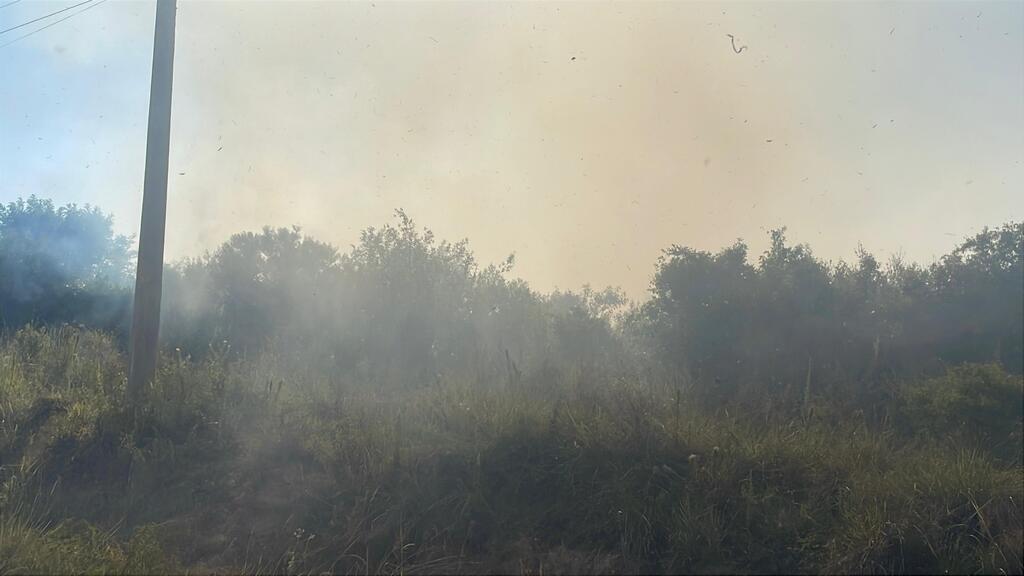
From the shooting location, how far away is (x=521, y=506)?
5539 millimetres

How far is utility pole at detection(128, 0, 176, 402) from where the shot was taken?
27.0 ft

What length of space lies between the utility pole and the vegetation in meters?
0.34

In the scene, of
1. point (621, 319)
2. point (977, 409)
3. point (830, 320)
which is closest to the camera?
point (977, 409)

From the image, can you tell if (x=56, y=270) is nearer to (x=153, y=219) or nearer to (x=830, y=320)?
(x=153, y=219)

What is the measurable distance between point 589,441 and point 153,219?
6.07 metres

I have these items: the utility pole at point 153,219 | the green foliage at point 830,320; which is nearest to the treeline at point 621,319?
the green foliage at point 830,320

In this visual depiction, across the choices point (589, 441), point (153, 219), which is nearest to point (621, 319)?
point (589, 441)

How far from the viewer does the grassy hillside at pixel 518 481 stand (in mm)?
4875

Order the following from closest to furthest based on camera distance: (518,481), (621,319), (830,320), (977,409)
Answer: (518,481)
(977,409)
(830,320)
(621,319)

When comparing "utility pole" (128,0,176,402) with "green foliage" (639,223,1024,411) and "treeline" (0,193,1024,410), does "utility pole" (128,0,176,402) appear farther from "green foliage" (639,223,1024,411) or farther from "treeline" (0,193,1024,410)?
"green foliage" (639,223,1024,411)

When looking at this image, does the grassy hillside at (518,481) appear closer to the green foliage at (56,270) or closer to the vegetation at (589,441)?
the vegetation at (589,441)

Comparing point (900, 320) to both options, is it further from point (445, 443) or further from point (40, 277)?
point (40, 277)

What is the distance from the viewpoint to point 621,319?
1105cm

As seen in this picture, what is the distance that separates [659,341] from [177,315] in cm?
1010
